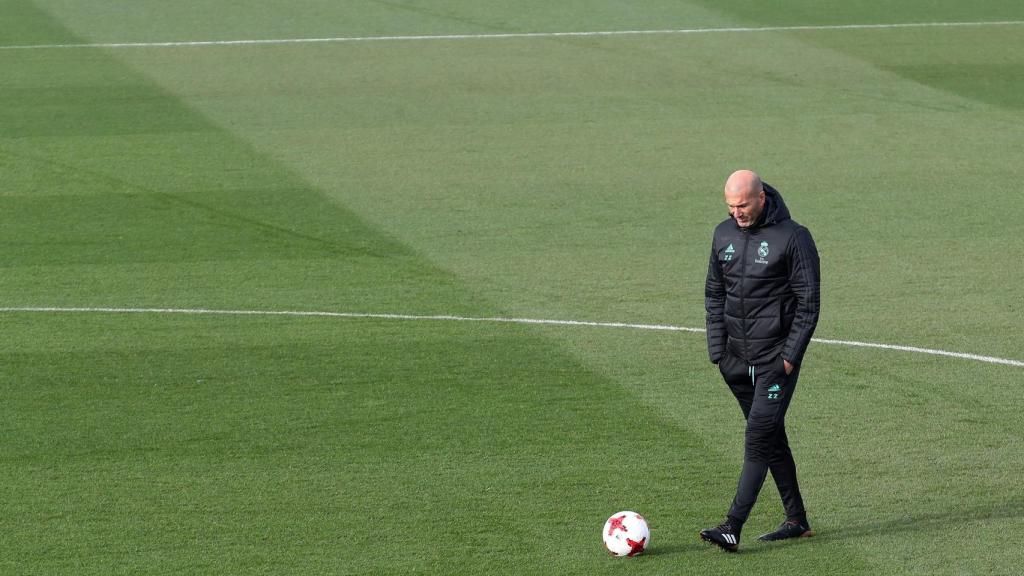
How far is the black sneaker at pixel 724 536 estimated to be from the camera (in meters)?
8.67

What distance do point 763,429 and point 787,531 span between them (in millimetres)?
726

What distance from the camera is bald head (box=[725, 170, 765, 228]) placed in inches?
324

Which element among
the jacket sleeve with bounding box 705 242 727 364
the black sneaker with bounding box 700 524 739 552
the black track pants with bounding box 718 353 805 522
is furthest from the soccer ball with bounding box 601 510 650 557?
the jacket sleeve with bounding box 705 242 727 364

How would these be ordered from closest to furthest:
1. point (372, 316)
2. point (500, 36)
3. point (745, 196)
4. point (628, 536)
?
point (745, 196), point (628, 536), point (372, 316), point (500, 36)

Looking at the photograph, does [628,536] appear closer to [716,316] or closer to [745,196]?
[716,316]

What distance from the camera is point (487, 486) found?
31.9 ft

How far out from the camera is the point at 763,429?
338 inches

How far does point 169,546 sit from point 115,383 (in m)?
3.14

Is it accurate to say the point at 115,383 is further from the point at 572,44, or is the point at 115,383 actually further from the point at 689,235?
the point at 572,44

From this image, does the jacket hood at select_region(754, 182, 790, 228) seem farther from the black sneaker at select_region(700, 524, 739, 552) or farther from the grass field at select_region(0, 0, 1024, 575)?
the grass field at select_region(0, 0, 1024, 575)

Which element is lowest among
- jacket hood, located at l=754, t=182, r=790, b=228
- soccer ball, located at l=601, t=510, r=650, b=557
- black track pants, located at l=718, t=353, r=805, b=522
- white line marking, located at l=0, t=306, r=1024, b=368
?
white line marking, located at l=0, t=306, r=1024, b=368

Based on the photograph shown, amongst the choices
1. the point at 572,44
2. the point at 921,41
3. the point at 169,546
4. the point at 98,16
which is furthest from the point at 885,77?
the point at 169,546

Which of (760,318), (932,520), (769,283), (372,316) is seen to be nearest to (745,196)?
(769,283)

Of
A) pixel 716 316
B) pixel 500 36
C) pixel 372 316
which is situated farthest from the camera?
pixel 500 36
